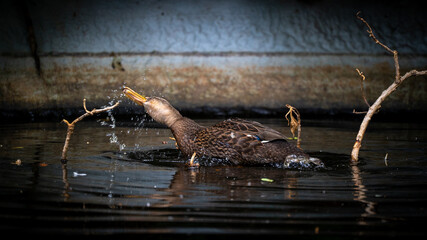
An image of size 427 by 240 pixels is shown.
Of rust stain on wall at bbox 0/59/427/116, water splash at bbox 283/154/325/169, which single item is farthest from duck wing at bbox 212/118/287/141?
rust stain on wall at bbox 0/59/427/116

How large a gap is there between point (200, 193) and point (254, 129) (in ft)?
6.61

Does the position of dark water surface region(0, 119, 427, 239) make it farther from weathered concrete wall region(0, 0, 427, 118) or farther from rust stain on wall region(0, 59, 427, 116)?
weathered concrete wall region(0, 0, 427, 118)

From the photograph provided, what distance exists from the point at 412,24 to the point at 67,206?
32.5 feet

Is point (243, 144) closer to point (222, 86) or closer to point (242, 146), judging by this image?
point (242, 146)

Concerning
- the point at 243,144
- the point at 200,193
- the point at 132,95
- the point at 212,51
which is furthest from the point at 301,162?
the point at 212,51

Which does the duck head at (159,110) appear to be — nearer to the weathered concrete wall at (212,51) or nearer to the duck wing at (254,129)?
the duck wing at (254,129)

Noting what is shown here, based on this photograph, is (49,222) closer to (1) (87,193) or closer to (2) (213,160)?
(1) (87,193)

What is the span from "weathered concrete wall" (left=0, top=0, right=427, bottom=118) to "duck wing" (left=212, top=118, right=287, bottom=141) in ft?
18.2

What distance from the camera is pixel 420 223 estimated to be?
432 cm

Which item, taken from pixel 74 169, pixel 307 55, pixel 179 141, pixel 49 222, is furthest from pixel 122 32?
pixel 49 222

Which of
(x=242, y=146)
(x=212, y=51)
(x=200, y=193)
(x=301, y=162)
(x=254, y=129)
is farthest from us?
(x=212, y=51)

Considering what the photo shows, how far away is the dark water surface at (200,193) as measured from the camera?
13.7 feet

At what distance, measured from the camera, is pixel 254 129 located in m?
7.20

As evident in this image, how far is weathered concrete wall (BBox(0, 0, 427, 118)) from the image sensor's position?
12797 mm
